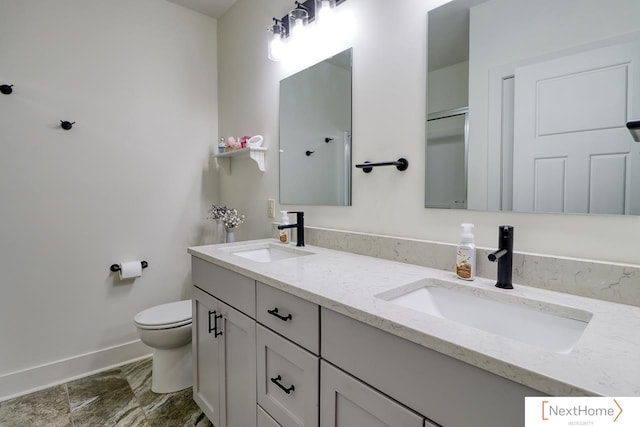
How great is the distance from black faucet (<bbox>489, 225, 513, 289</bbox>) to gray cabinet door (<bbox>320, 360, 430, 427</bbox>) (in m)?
0.48

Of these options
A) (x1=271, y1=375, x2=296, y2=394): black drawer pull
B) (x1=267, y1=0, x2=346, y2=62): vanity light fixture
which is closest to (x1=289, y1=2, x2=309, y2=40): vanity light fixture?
(x1=267, y1=0, x2=346, y2=62): vanity light fixture

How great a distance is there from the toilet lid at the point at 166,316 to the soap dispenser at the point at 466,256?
1.50m

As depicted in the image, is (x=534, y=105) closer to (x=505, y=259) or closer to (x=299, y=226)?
(x=505, y=259)

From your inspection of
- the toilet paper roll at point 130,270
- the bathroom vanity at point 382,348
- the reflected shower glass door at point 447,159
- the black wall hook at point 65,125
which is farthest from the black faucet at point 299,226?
the black wall hook at point 65,125

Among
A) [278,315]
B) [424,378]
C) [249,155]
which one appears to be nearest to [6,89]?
[249,155]

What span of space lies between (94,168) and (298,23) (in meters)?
1.56

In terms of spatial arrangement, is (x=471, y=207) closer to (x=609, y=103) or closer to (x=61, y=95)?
(x=609, y=103)

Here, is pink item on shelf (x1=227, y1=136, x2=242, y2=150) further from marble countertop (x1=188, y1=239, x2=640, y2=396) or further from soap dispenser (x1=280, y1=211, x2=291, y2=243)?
marble countertop (x1=188, y1=239, x2=640, y2=396)

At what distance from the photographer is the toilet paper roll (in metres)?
2.08

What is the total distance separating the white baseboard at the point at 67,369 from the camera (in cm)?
179

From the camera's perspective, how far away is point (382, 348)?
700mm

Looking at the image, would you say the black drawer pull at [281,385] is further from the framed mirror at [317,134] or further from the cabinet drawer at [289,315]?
the framed mirror at [317,134]

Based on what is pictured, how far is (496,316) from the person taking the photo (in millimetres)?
869

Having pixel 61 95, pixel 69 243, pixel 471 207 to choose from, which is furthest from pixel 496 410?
pixel 61 95
